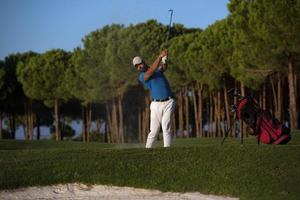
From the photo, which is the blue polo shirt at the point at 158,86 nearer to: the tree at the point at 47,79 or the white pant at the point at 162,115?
the white pant at the point at 162,115

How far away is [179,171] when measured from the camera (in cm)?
1196

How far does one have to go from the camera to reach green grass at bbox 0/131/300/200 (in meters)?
11.2

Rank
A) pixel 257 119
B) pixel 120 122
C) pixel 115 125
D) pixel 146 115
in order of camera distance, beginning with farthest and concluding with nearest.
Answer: pixel 115 125 < pixel 146 115 < pixel 120 122 < pixel 257 119

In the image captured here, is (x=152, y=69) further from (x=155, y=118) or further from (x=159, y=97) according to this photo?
(x=155, y=118)

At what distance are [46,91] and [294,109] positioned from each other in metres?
32.4

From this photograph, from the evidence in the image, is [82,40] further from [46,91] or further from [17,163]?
[17,163]

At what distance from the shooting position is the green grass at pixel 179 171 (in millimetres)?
11188

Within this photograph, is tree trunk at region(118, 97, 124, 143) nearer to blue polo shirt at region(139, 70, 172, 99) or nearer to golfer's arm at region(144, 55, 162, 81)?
blue polo shirt at region(139, 70, 172, 99)

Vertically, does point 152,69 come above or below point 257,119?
above

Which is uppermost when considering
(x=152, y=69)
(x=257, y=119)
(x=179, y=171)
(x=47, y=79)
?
(x=47, y=79)

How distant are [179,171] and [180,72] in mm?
38039

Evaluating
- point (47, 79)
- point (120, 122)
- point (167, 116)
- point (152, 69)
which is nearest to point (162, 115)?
point (167, 116)

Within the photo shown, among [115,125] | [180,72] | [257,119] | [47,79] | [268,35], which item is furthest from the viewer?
[47,79]

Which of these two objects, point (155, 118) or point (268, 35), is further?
point (268, 35)
